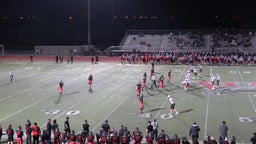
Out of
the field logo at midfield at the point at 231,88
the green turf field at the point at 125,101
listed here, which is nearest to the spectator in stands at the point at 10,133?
the green turf field at the point at 125,101

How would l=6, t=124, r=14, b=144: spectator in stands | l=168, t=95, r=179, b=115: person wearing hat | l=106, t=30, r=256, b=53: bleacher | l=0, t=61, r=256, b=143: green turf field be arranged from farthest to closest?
l=106, t=30, r=256, b=53: bleacher, l=168, t=95, r=179, b=115: person wearing hat, l=0, t=61, r=256, b=143: green turf field, l=6, t=124, r=14, b=144: spectator in stands

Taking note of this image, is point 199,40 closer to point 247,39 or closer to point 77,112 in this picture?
point 247,39

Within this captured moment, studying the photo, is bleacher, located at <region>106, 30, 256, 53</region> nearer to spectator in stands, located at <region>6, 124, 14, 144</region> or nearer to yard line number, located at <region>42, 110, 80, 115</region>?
yard line number, located at <region>42, 110, 80, 115</region>

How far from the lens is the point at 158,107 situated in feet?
70.4

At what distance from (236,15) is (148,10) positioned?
1213 cm

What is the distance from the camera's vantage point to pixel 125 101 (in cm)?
2306

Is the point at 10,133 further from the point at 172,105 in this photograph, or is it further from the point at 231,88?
the point at 231,88

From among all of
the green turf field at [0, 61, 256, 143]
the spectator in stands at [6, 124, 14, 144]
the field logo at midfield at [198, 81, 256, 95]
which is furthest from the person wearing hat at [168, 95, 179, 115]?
the spectator in stands at [6, 124, 14, 144]

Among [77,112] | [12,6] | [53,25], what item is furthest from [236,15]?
[77,112]

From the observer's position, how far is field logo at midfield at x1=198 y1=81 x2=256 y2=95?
83.6 ft

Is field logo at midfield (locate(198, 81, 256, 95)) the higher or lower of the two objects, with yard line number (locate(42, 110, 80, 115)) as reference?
higher

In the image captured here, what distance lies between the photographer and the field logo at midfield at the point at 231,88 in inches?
1003

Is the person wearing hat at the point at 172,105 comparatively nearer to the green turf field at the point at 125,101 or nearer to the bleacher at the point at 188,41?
the green turf field at the point at 125,101

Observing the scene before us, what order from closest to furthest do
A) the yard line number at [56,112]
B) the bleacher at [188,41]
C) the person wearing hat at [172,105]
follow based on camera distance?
the person wearing hat at [172,105], the yard line number at [56,112], the bleacher at [188,41]
